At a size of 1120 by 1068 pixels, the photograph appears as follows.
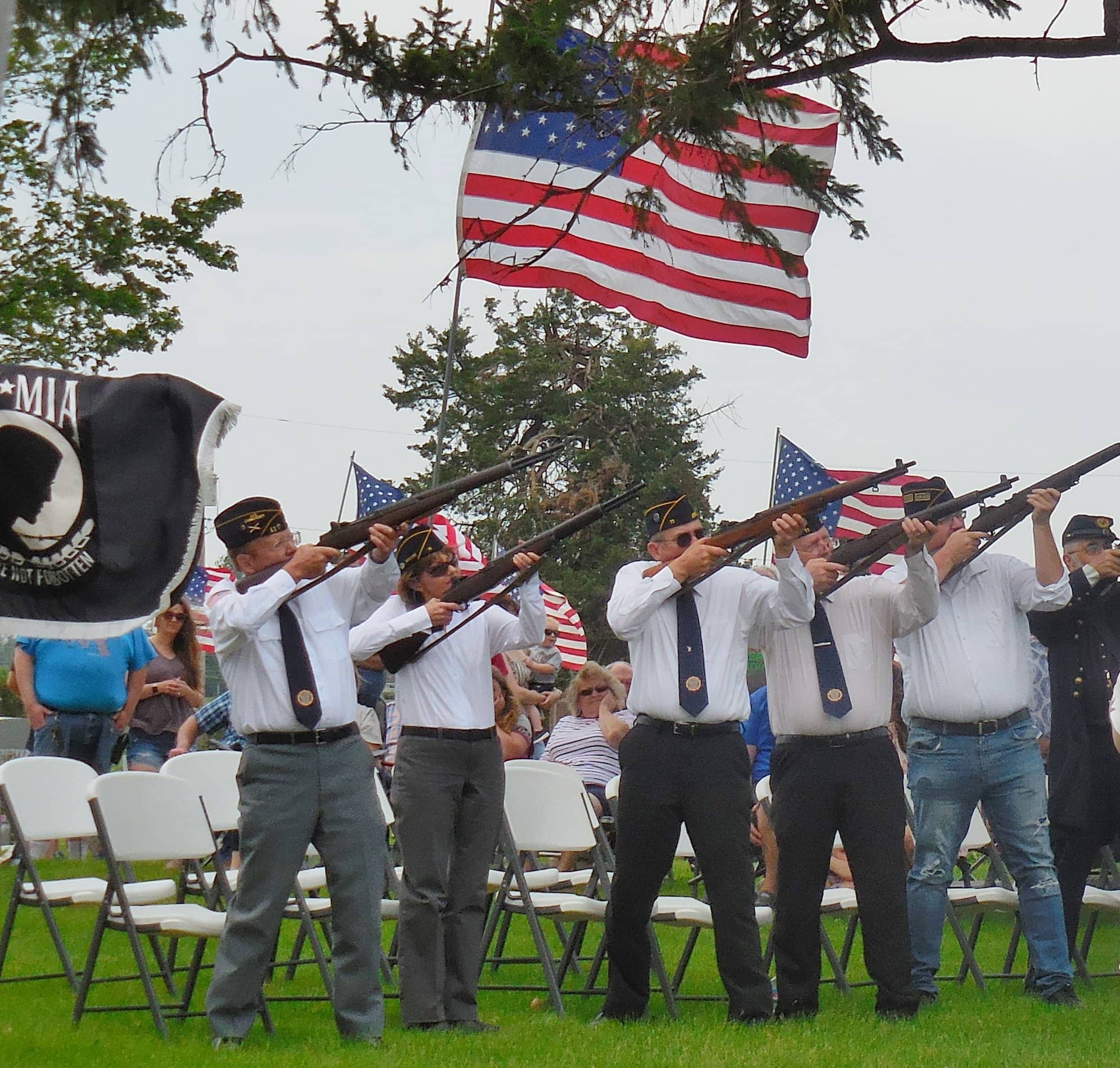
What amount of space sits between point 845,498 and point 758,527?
3.12 metres

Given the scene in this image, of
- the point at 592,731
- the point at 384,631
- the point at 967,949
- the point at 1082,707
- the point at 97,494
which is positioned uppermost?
the point at 97,494

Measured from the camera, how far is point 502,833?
764 cm

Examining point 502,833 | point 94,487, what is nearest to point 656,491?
point 502,833

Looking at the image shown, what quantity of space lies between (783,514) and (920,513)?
24.9 inches

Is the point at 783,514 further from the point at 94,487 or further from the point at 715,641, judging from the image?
the point at 94,487

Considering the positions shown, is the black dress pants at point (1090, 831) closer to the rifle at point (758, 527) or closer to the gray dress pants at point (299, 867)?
the rifle at point (758, 527)

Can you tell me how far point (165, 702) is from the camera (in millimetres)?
10820

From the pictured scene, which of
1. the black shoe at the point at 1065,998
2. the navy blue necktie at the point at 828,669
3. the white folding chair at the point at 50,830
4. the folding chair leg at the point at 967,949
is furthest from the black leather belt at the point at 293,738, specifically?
the black shoe at the point at 1065,998

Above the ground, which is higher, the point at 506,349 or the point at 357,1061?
the point at 506,349

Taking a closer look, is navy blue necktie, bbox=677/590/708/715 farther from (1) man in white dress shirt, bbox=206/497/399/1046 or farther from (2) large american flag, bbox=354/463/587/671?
(2) large american flag, bbox=354/463/587/671

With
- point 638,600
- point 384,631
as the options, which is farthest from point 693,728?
point 384,631

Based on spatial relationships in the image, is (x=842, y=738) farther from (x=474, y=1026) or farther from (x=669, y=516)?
(x=474, y=1026)

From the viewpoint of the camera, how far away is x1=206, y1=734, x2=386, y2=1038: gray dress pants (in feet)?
20.8

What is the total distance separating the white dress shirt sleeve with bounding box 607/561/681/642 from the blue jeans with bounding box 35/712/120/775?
4251 millimetres
